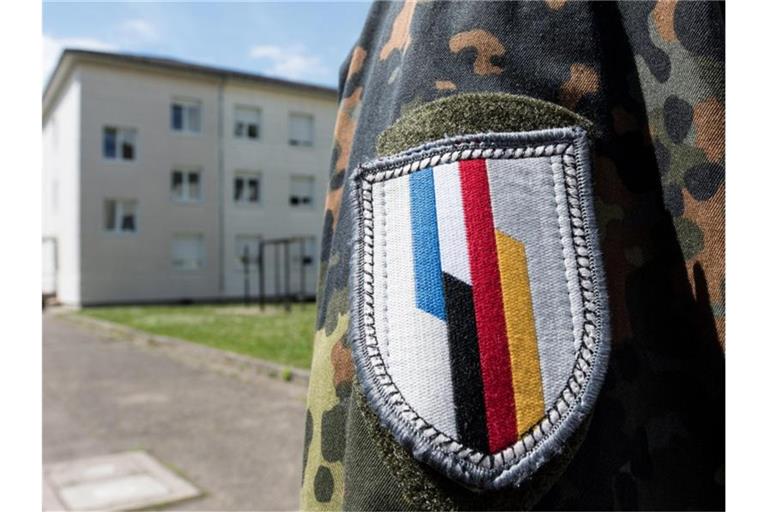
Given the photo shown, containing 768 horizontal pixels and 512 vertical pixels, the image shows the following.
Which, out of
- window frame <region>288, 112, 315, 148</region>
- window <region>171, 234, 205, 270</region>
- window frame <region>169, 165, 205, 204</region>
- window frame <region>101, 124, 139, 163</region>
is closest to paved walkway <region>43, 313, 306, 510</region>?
window frame <region>101, 124, 139, 163</region>

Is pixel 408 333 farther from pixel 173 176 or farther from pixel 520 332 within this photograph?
pixel 173 176

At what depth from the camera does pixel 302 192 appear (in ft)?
82.8

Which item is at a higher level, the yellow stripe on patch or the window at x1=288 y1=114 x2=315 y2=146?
the window at x1=288 y1=114 x2=315 y2=146

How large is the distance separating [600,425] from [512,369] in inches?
4.9

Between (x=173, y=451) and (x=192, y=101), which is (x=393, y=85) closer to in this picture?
(x=173, y=451)

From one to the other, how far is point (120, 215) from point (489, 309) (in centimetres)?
2337

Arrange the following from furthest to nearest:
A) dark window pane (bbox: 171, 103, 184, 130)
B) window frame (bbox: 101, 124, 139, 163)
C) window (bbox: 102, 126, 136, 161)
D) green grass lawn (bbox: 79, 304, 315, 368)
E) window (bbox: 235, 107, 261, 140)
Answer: window (bbox: 235, 107, 261, 140) < dark window pane (bbox: 171, 103, 184, 130) < window (bbox: 102, 126, 136, 161) < window frame (bbox: 101, 124, 139, 163) < green grass lawn (bbox: 79, 304, 315, 368)

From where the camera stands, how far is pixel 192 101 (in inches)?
912

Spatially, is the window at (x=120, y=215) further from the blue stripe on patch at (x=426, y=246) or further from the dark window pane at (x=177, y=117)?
the blue stripe on patch at (x=426, y=246)

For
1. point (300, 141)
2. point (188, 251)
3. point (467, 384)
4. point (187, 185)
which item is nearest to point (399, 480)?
point (467, 384)

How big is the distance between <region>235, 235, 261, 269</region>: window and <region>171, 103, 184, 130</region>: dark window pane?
4.14 metres

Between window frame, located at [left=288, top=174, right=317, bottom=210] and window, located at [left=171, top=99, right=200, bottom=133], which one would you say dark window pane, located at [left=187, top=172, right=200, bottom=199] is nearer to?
window, located at [left=171, top=99, right=200, bottom=133]

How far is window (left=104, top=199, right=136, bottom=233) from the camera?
866 inches
